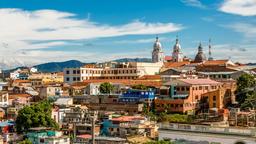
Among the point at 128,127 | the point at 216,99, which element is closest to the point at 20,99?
the point at 128,127

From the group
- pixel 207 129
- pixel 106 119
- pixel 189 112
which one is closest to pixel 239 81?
pixel 189 112

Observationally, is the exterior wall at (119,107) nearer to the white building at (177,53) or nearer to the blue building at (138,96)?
the blue building at (138,96)

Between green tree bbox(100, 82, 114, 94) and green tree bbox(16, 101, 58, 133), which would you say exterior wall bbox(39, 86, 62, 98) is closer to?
green tree bbox(100, 82, 114, 94)

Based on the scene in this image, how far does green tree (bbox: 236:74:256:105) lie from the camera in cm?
3145

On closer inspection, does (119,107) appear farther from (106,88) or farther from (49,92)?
(49,92)

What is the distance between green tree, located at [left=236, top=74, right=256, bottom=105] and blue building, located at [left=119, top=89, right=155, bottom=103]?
545 centimetres

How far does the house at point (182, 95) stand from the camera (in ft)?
99.5

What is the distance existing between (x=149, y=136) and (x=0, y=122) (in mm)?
8904

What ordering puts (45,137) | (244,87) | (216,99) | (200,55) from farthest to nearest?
1. (200,55)
2. (244,87)
3. (216,99)
4. (45,137)

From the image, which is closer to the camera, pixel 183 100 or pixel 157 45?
pixel 183 100

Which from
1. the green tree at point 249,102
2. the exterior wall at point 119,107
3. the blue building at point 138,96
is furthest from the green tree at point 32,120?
the green tree at point 249,102

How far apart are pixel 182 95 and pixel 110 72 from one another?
22674mm

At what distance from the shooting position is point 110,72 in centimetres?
5400

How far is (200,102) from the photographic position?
32219mm
